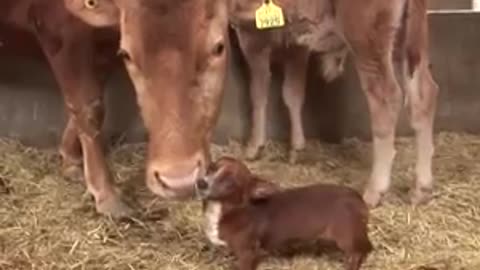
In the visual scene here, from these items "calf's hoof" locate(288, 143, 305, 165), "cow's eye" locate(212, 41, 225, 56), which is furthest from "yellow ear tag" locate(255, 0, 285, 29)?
"calf's hoof" locate(288, 143, 305, 165)

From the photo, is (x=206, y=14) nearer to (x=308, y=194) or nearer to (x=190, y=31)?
(x=190, y=31)

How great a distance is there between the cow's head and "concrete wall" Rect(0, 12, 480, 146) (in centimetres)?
190

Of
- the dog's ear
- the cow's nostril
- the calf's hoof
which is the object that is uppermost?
the cow's nostril

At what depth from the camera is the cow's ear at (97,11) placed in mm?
3768

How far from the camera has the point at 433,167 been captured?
5.08 m

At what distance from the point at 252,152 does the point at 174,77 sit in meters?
1.88

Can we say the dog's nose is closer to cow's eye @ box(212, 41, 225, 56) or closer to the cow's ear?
cow's eye @ box(212, 41, 225, 56)

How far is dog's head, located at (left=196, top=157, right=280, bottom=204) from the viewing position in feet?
11.6

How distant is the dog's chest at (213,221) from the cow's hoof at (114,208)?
0.74 m

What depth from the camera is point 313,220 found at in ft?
12.0

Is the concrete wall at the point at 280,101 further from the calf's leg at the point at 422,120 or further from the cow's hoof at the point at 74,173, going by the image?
the calf's leg at the point at 422,120

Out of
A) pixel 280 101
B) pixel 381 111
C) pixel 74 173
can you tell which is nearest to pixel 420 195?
pixel 381 111

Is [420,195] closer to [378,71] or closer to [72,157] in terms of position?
[378,71]

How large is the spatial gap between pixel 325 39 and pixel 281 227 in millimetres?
1370
